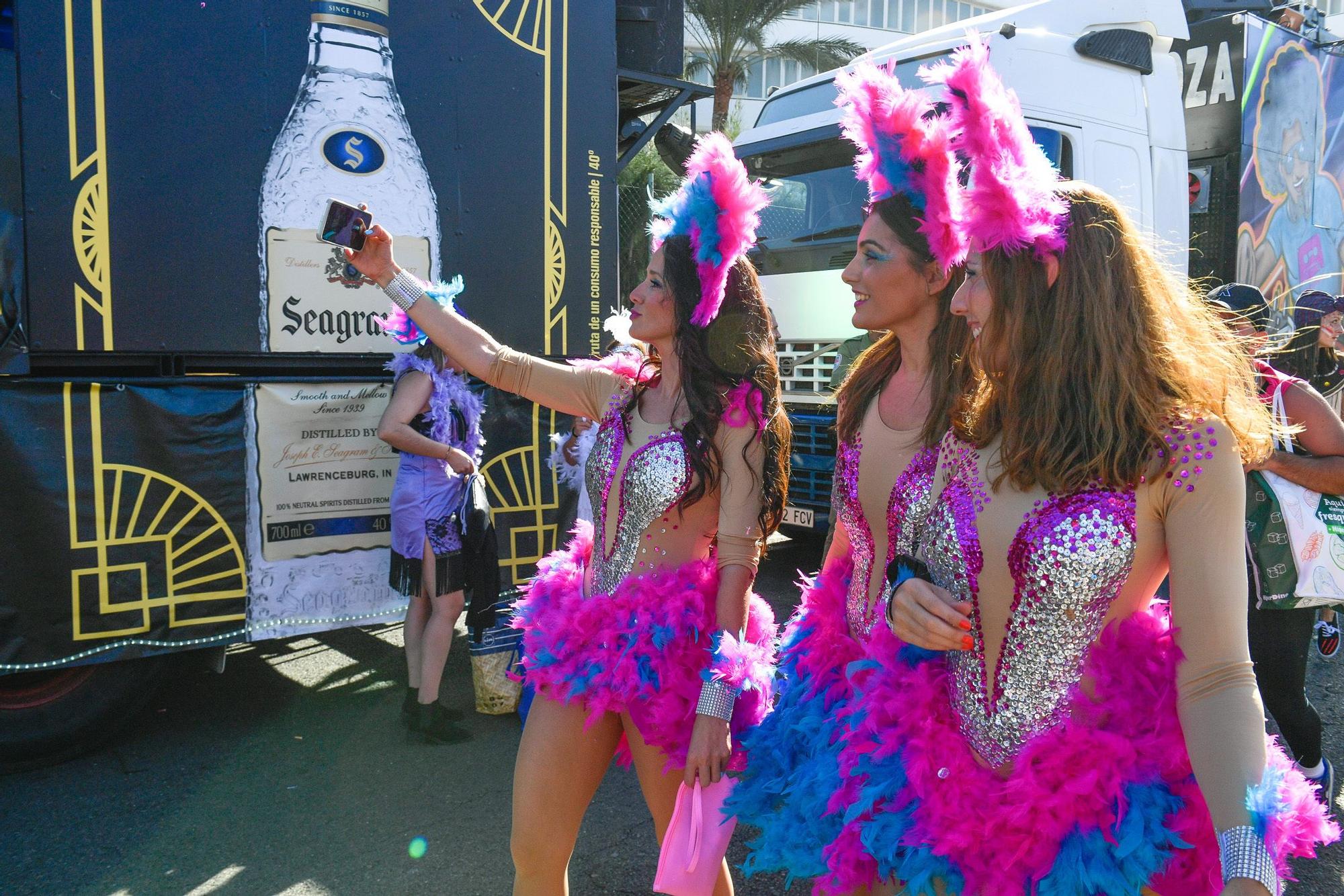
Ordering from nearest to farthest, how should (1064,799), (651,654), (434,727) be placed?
1. (1064,799)
2. (651,654)
3. (434,727)

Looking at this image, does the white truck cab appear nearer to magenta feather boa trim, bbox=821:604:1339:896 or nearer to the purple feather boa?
the purple feather boa

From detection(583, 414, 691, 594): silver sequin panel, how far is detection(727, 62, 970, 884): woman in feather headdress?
0.41 metres

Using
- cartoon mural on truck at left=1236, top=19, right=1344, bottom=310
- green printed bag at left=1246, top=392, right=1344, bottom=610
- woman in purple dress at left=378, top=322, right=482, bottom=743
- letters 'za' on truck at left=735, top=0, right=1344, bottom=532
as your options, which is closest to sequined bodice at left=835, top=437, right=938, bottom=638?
green printed bag at left=1246, top=392, right=1344, bottom=610

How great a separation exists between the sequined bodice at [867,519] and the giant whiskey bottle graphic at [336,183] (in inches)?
119

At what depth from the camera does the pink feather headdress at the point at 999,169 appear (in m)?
1.66

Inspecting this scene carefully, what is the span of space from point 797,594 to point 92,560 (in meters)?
4.07

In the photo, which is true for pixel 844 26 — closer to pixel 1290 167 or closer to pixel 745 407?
pixel 1290 167

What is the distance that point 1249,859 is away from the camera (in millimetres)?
1378

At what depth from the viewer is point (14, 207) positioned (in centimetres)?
367

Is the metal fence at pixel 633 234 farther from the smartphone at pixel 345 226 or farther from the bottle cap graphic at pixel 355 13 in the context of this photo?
the smartphone at pixel 345 226

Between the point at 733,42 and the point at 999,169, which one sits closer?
the point at 999,169

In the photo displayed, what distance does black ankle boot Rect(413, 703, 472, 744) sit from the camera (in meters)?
4.23

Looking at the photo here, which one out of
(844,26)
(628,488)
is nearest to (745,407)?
(628,488)

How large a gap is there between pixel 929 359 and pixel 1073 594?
70 cm
